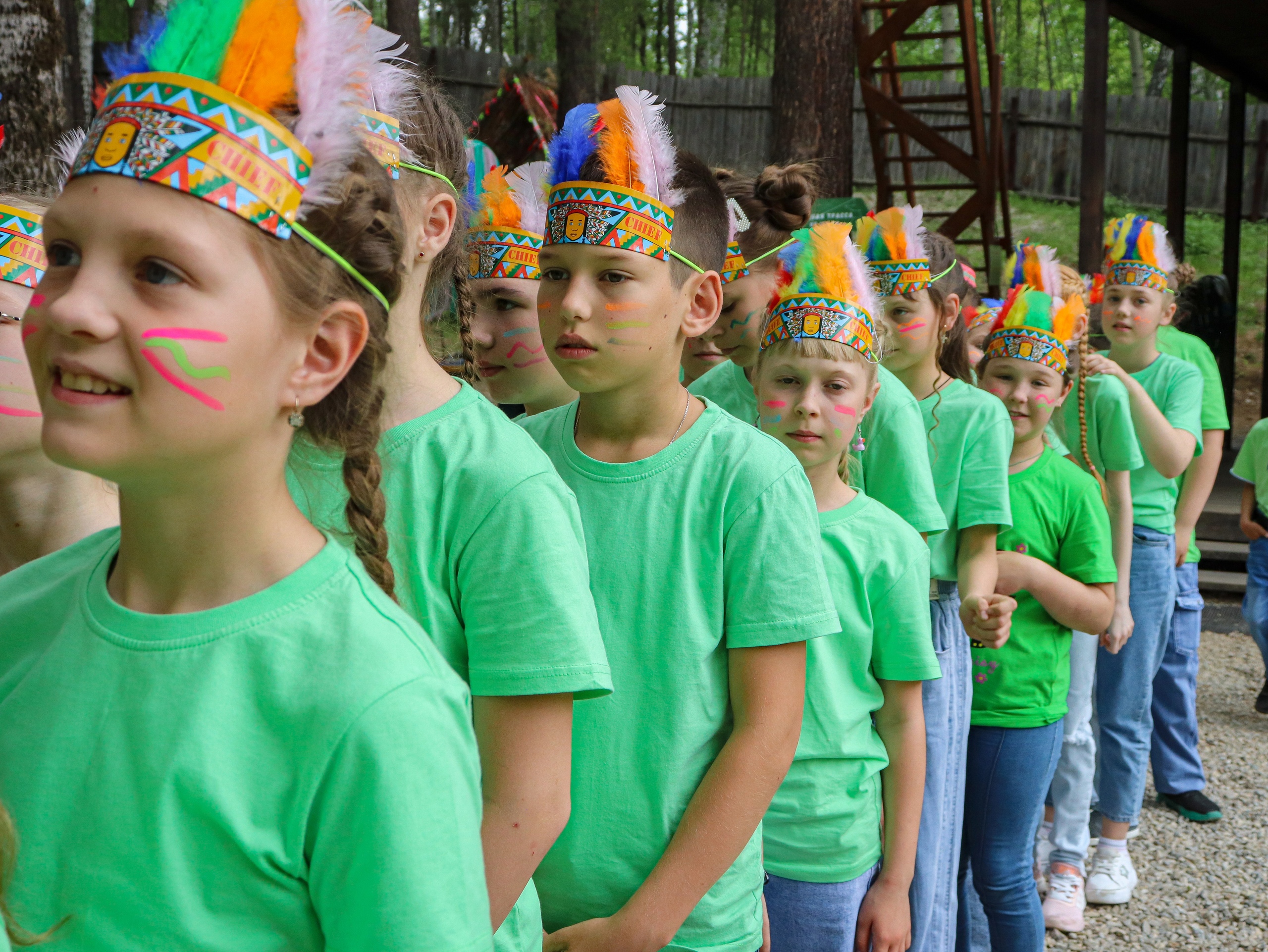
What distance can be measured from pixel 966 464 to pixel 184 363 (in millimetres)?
2868

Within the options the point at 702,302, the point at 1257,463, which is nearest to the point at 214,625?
the point at 702,302

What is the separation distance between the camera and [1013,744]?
3.39m

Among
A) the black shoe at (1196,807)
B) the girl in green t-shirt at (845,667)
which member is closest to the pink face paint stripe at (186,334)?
the girl in green t-shirt at (845,667)

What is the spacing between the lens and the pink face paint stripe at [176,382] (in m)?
1.04

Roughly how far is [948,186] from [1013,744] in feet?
31.8

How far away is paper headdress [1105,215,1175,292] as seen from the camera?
529 centimetres

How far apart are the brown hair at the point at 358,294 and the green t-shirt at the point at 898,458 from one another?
1.87 metres

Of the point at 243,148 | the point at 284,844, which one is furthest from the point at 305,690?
the point at 243,148

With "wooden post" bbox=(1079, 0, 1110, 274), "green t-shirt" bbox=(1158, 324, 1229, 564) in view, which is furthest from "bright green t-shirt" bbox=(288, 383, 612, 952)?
"wooden post" bbox=(1079, 0, 1110, 274)

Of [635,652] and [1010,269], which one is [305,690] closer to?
[635,652]

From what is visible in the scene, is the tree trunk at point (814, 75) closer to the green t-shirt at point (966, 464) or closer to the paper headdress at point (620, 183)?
the green t-shirt at point (966, 464)

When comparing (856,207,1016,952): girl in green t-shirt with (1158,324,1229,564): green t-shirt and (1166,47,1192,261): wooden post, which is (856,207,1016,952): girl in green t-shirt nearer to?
(1158,324,1229,564): green t-shirt

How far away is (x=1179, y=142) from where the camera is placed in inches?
461

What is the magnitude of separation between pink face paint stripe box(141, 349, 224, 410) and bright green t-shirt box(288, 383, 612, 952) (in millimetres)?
353
